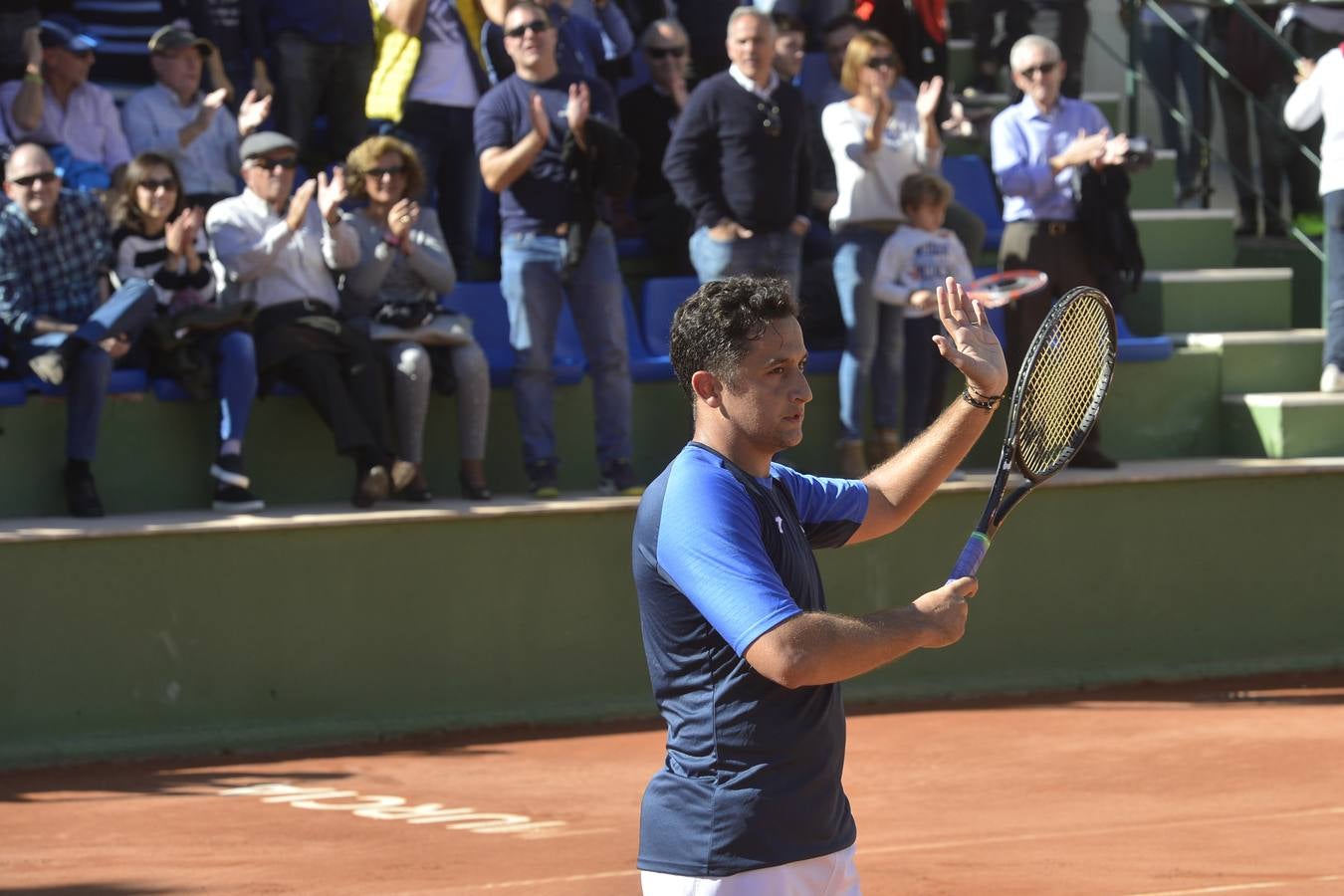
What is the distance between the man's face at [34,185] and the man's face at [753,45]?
343 cm

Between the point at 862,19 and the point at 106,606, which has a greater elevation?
the point at 862,19

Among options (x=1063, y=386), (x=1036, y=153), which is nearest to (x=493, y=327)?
(x=1036, y=153)

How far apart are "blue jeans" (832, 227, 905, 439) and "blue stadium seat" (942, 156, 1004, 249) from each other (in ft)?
6.91

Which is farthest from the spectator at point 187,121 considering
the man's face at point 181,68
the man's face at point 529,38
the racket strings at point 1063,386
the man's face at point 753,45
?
the racket strings at point 1063,386

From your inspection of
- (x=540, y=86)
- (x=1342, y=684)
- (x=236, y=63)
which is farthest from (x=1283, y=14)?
(x=236, y=63)

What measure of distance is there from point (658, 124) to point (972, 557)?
8.22 metres

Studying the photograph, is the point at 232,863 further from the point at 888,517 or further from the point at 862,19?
the point at 862,19

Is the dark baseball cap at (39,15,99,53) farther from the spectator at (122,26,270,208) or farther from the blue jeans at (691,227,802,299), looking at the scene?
the blue jeans at (691,227,802,299)

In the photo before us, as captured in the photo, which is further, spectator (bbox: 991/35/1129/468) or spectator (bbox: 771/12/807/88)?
spectator (bbox: 771/12/807/88)

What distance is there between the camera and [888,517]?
4.24m

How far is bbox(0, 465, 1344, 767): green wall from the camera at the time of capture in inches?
367

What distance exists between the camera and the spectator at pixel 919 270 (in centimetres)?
1053

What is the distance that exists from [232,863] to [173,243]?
136 inches

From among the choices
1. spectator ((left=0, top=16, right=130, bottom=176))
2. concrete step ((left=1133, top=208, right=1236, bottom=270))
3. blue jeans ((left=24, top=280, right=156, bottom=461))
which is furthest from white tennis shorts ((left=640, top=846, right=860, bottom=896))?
concrete step ((left=1133, top=208, right=1236, bottom=270))
